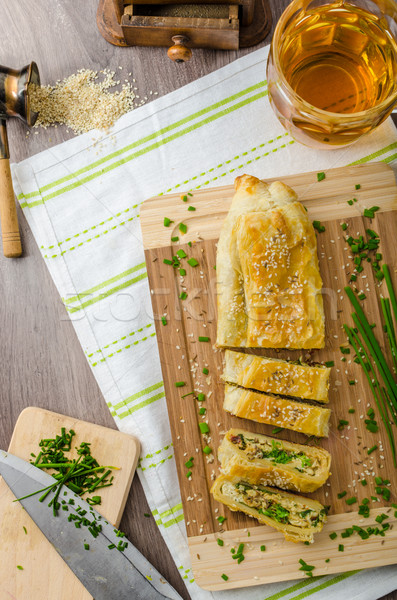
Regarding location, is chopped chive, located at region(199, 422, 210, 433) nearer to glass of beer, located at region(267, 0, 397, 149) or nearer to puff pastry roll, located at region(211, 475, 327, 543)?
puff pastry roll, located at region(211, 475, 327, 543)

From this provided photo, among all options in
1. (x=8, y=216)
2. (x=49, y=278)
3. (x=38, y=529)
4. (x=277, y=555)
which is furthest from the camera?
(x=49, y=278)

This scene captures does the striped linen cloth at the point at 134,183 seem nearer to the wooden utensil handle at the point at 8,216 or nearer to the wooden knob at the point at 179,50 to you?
the wooden utensil handle at the point at 8,216

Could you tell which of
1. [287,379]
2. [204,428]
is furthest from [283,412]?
[204,428]

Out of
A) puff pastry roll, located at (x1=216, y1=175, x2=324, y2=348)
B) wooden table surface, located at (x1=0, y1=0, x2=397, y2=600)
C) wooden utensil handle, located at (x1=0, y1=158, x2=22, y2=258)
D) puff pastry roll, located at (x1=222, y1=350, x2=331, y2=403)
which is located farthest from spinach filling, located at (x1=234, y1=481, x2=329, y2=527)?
wooden utensil handle, located at (x1=0, y1=158, x2=22, y2=258)

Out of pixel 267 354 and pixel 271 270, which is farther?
pixel 267 354

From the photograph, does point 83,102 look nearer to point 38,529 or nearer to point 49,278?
point 49,278

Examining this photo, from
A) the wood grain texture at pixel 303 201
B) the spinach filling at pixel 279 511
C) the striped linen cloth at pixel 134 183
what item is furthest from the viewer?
the striped linen cloth at pixel 134 183

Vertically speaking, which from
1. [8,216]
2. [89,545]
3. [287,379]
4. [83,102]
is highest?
[83,102]

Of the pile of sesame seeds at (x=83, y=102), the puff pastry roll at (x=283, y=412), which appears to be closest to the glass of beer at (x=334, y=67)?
the pile of sesame seeds at (x=83, y=102)
